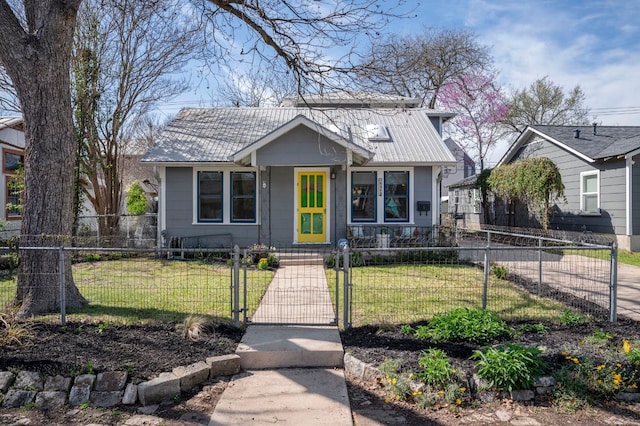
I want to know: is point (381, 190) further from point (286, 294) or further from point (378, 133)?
point (286, 294)

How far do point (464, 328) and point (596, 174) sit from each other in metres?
13.0

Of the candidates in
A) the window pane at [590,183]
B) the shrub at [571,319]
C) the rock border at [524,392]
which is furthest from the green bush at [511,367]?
the window pane at [590,183]

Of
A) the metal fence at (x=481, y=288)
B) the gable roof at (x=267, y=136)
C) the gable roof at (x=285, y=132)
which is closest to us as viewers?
the metal fence at (x=481, y=288)

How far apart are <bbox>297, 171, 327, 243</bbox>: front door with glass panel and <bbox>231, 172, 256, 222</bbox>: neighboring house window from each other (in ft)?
4.69

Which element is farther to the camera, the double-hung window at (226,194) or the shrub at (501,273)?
the double-hung window at (226,194)

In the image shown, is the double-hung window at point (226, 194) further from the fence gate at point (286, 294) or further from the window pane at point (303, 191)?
the fence gate at point (286, 294)

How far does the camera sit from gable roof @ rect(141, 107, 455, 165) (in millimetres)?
11883

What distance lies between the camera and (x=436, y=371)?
12.9ft

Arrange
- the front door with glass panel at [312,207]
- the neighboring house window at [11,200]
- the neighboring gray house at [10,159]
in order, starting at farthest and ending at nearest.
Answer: the neighboring house window at [11,200]
the neighboring gray house at [10,159]
the front door with glass panel at [312,207]

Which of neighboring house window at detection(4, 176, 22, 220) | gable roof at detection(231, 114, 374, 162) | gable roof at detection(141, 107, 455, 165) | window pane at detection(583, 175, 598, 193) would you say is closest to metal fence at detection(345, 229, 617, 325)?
gable roof at detection(231, 114, 374, 162)

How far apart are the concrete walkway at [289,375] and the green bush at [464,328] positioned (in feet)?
3.66

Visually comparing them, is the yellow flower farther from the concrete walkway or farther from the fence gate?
the fence gate

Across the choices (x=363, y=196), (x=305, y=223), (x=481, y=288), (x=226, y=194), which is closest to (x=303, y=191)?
(x=305, y=223)

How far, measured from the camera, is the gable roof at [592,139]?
13992mm
